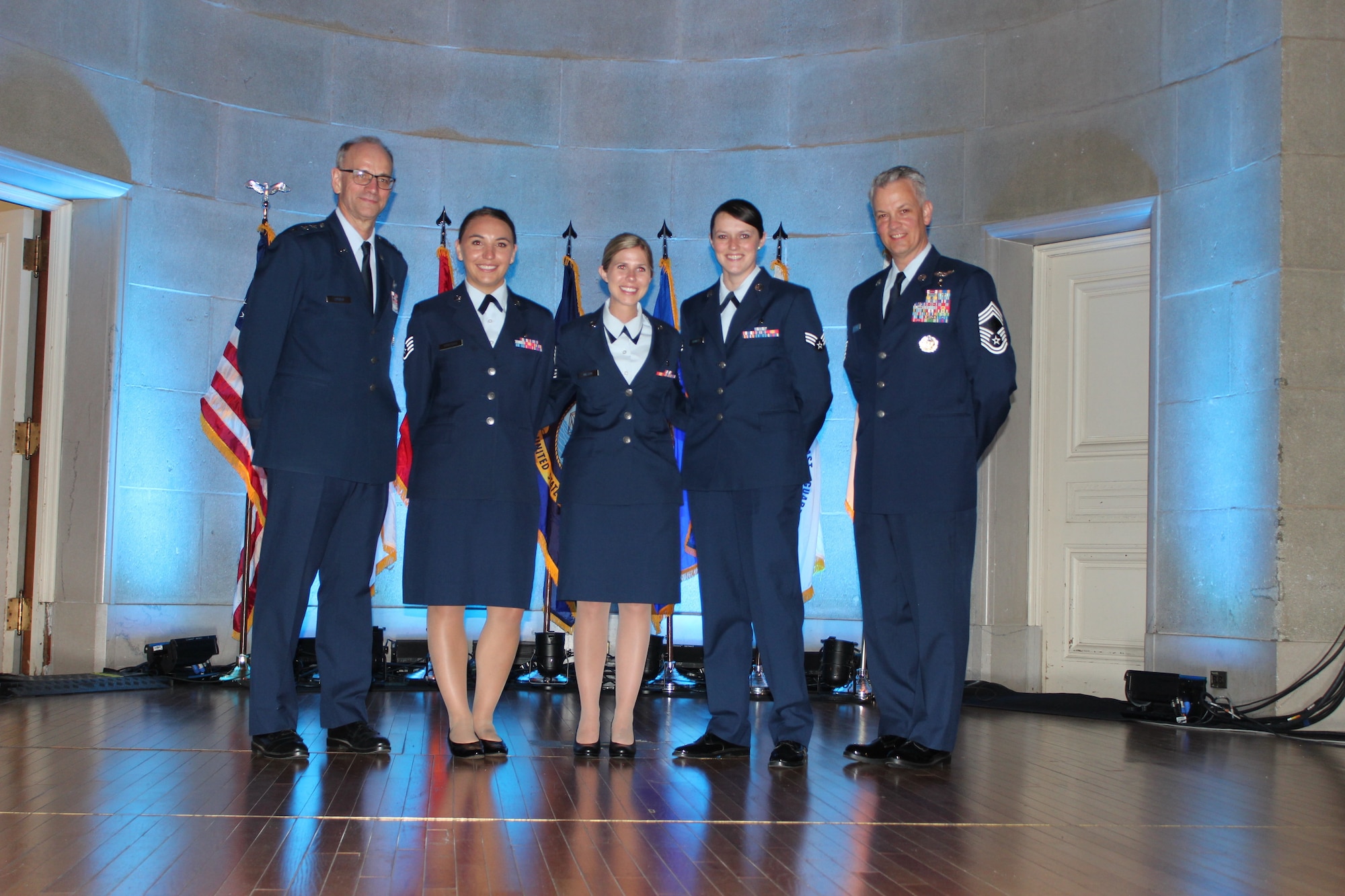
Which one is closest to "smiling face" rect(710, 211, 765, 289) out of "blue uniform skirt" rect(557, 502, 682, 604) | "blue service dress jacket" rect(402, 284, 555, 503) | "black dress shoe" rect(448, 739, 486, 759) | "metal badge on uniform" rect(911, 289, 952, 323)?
"metal badge on uniform" rect(911, 289, 952, 323)

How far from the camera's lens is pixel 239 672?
5754mm

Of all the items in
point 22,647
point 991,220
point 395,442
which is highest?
point 991,220

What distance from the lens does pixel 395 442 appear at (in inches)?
152

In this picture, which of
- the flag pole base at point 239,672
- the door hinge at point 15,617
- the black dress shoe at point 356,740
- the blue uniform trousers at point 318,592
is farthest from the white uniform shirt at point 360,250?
the door hinge at point 15,617

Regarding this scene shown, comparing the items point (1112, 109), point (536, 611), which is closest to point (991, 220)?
point (1112, 109)

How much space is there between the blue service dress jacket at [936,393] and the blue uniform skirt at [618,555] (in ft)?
2.15

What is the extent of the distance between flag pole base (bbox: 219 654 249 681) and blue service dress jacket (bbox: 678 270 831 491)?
Result: 3036 millimetres

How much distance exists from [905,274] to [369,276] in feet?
5.60

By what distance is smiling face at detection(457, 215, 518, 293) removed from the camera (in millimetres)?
3625

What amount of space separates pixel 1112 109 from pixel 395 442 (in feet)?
13.4

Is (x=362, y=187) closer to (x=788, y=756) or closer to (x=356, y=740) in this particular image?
(x=356, y=740)

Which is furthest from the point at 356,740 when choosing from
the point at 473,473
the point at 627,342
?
the point at 627,342

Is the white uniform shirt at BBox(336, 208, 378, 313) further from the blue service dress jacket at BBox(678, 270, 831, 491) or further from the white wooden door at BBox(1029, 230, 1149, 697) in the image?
the white wooden door at BBox(1029, 230, 1149, 697)

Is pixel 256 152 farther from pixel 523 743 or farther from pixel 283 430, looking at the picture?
pixel 523 743
